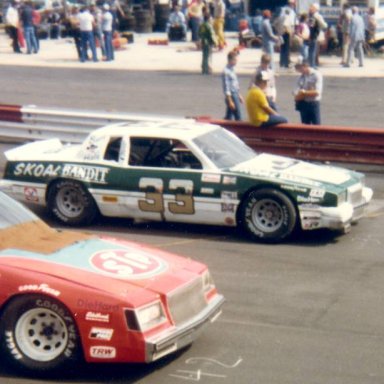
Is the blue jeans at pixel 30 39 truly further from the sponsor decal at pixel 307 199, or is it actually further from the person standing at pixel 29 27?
the sponsor decal at pixel 307 199

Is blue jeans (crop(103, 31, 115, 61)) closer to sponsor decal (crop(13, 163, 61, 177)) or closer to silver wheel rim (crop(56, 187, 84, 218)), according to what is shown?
sponsor decal (crop(13, 163, 61, 177))

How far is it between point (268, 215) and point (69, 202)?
2.63 meters

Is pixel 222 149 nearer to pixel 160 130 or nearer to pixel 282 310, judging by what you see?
pixel 160 130

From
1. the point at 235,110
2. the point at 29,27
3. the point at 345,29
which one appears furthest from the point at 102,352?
the point at 29,27

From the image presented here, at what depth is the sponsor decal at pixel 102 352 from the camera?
25.8 feet

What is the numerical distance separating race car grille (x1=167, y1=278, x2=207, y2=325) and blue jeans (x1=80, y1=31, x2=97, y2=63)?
2648 centimetres

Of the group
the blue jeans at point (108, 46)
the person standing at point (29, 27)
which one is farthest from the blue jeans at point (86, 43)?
the person standing at point (29, 27)

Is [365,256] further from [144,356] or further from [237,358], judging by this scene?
[144,356]

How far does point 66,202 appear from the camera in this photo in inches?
547

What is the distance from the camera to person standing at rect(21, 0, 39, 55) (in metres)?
36.2

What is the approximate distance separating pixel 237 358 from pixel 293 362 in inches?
17.7

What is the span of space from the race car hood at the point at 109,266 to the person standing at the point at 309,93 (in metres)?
9.59

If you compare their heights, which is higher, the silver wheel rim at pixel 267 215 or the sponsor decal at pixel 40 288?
the sponsor decal at pixel 40 288

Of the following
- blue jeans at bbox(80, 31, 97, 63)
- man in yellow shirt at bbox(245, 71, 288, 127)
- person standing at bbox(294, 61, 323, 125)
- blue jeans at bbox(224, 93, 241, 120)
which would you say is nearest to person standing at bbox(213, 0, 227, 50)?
blue jeans at bbox(80, 31, 97, 63)
